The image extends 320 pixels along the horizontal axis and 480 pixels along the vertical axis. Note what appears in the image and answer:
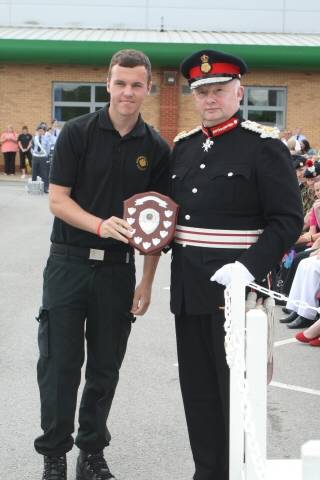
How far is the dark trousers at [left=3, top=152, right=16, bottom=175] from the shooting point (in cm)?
2944

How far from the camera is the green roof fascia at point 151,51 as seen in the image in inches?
1121

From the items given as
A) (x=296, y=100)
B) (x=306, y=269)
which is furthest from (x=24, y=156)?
(x=306, y=269)

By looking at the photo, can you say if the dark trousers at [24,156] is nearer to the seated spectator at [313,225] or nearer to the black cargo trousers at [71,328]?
the seated spectator at [313,225]

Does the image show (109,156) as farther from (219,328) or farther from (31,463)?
(31,463)

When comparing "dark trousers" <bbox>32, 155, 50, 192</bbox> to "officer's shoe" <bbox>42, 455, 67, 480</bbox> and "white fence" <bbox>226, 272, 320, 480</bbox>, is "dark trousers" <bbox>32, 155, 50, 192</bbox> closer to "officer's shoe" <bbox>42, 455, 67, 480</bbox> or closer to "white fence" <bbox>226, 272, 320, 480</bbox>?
"officer's shoe" <bbox>42, 455, 67, 480</bbox>

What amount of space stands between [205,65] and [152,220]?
0.73 meters

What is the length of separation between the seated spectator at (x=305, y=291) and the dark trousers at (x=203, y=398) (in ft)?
14.5

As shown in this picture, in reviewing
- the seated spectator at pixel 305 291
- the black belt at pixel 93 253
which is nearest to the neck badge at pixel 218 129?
the black belt at pixel 93 253

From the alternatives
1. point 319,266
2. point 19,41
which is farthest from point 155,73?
point 319,266

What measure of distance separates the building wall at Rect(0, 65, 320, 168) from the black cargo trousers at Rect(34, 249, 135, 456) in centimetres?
2587

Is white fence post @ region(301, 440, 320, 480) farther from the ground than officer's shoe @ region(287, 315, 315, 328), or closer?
farther from the ground

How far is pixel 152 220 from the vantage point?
380cm

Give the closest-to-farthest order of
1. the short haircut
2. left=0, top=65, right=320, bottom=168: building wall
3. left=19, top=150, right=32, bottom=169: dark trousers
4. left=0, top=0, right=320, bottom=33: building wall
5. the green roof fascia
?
1. the short haircut
2. the green roof fascia
3. left=19, top=150, right=32, bottom=169: dark trousers
4. left=0, top=65, right=320, bottom=168: building wall
5. left=0, top=0, right=320, bottom=33: building wall

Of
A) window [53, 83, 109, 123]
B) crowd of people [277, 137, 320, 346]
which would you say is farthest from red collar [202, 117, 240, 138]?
window [53, 83, 109, 123]
